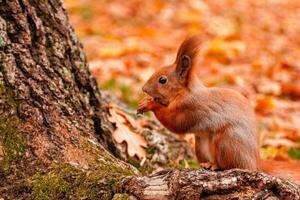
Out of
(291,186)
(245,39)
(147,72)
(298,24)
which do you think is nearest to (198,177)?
(291,186)

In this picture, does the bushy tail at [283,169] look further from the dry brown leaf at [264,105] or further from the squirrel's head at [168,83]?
the dry brown leaf at [264,105]

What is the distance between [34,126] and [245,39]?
5.91 m

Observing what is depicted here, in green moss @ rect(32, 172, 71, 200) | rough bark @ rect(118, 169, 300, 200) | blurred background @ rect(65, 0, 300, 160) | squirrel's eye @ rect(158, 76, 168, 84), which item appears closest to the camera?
rough bark @ rect(118, 169, 300, 200)

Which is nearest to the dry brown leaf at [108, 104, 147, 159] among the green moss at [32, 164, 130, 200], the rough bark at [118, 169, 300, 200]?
the green moss at [32, 164, 130, 200]

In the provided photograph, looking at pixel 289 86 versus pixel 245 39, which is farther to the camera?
pixel 245 39

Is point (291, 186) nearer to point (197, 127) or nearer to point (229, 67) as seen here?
point (197, 127)

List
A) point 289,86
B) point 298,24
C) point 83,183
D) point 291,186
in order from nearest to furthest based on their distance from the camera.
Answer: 1. point 291,186
2. point 83,183
3. point 289,86
4. point 298,24

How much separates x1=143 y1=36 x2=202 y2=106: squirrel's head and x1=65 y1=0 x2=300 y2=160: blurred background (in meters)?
1.17

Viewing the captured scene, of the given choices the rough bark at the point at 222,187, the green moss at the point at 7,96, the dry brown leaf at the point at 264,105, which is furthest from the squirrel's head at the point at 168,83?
the dry brown leaf at the point at 264,105

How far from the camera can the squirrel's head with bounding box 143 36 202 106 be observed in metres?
3.75

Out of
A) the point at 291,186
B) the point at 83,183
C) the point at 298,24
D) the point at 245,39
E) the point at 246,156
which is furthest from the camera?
the point at 298,24

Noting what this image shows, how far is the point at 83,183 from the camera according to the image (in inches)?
111

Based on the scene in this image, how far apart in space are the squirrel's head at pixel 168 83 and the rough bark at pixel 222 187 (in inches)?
48.8

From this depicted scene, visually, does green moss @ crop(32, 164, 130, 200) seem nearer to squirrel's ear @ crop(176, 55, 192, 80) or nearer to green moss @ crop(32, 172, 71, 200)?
green moss @ crop(32, 172, 71, 200)
